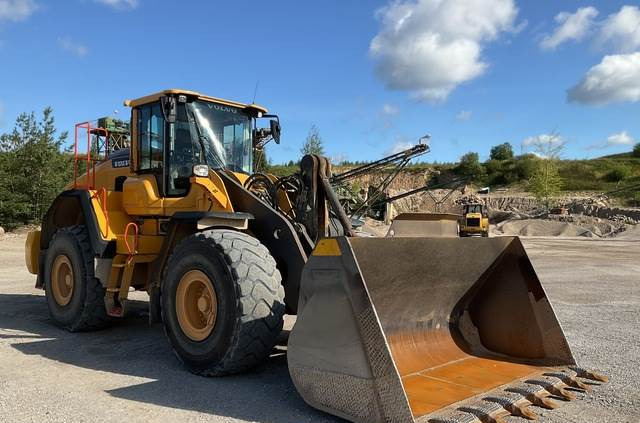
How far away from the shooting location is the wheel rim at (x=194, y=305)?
197 inches

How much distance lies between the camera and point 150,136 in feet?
22.4

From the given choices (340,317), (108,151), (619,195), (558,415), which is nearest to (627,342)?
(558,415)

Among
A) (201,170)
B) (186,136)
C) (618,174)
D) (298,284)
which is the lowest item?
(298,284)

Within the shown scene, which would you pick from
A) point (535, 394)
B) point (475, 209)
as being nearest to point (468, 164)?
point (475, 209)

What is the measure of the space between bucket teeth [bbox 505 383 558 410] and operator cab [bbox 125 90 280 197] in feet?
12.5

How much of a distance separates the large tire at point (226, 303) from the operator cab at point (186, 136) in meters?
1.40

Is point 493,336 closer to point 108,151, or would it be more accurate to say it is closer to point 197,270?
point 197,270

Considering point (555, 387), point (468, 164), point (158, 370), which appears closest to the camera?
point (555, 387)

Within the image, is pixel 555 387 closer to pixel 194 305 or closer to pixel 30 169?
pixel 194 305

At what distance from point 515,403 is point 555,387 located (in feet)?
2.17

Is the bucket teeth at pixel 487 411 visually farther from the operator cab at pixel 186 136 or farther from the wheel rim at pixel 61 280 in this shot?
the wheel rim at pixel 61 280

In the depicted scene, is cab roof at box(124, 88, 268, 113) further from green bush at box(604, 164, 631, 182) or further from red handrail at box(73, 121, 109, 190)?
green bush at box(604, 164, 631, 182)

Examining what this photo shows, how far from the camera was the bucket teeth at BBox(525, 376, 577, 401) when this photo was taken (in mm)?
4258

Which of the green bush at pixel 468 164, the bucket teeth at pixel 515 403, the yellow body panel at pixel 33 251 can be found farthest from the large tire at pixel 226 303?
the green bush at pixel 468 164
